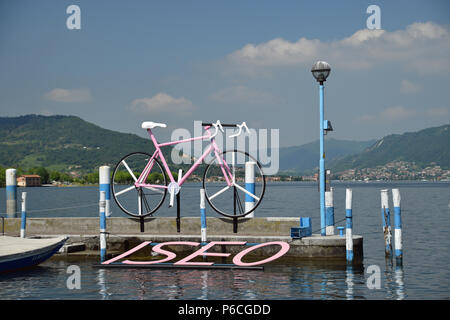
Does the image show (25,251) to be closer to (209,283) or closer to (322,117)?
(209,283)

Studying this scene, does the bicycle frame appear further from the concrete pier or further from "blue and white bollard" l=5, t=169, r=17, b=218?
"blue and white bollard" l=5, t=169, r=17, b=218

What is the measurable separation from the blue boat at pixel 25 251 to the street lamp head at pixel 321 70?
444 inches

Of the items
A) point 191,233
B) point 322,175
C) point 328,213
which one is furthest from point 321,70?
point 191,233

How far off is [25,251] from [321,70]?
12434 mm

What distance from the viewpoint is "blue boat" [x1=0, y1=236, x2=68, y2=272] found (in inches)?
770

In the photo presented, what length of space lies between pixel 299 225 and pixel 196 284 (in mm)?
5539

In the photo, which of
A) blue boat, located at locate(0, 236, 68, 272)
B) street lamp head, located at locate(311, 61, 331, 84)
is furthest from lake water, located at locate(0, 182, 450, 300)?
street lamp head, located at locate(311, 61, 331, 84)

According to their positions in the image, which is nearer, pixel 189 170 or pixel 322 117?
pixel 189 170

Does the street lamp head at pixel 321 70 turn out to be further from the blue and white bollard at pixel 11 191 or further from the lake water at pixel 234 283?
the blue and white bollard at pixel 11 191

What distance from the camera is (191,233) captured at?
2267cm

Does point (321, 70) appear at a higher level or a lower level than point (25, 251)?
higher

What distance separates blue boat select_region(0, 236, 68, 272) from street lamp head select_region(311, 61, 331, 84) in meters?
11.3
